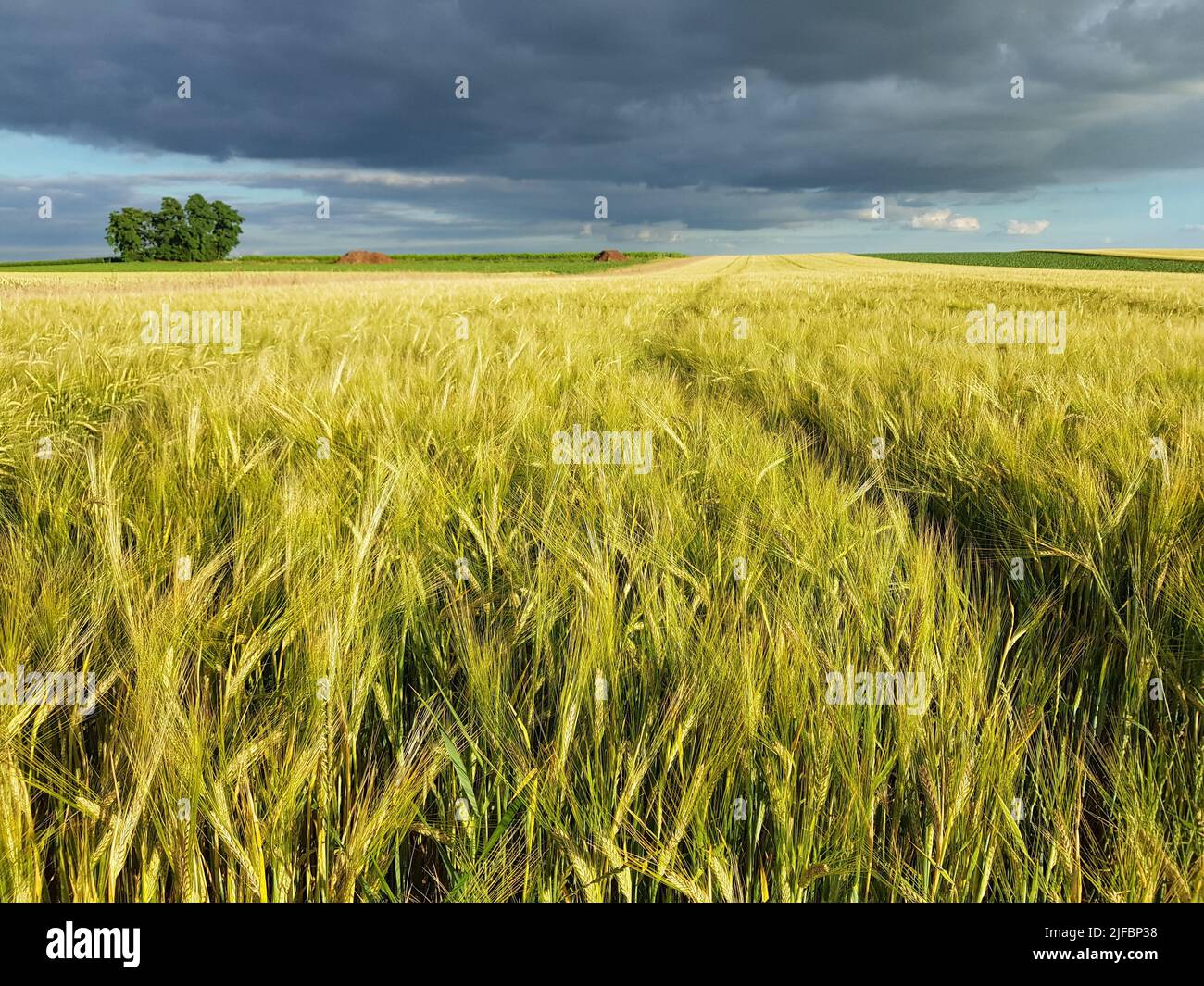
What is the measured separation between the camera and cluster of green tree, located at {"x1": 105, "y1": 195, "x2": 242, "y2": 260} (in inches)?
2103

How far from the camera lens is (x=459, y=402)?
7.52 feet

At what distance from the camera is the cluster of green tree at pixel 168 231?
2103 inches

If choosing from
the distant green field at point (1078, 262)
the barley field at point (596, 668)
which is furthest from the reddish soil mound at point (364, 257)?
the barley field at point (596, 668)

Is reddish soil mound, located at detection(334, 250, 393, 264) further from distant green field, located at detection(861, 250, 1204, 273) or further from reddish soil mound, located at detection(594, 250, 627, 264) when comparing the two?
distant green field, located at detection(861, 250, 1204, 273)

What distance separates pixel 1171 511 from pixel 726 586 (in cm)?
106

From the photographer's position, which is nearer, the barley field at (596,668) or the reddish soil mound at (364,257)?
the barley field at (596,668)

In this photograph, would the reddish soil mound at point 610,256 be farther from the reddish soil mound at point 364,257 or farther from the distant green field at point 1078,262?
the distant green field at point 1078,262

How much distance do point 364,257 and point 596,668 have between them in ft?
272

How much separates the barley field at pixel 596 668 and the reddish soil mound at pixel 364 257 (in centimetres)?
7809

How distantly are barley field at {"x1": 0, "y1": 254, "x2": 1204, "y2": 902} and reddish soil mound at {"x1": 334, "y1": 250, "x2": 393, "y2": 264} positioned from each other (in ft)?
256

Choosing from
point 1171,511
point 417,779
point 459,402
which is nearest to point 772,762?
point 417,779

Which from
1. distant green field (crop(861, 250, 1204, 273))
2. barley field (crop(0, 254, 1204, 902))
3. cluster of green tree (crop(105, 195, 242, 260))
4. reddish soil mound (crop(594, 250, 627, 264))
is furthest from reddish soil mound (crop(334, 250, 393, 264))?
barley field (crop(0, 254, 1204, 902))
